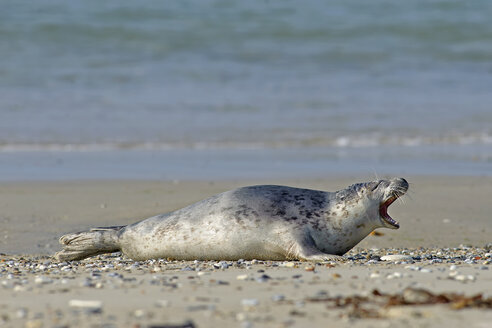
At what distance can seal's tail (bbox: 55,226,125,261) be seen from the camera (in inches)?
227

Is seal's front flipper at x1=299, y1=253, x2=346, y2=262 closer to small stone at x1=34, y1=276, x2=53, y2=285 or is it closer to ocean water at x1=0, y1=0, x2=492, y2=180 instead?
small stone at x1=34, y1=276, x2=53, y2=285

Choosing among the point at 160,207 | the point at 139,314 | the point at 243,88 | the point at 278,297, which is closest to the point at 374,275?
the point at 278,297

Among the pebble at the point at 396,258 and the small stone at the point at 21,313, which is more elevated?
the small stone at the point at 21,313

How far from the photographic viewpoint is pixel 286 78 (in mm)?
18188

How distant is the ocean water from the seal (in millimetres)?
3657

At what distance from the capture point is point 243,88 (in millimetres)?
17188

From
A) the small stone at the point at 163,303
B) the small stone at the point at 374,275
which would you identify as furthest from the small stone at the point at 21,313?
the small stone at the point at 374,275

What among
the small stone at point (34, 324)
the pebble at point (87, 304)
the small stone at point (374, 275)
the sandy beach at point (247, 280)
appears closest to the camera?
the small stone at point (34, 324)

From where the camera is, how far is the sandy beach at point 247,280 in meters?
3.37

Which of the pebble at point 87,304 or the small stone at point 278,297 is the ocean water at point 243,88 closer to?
the small stone at point 278,297

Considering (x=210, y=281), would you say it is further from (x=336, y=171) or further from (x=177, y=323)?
(x=336, y=171)

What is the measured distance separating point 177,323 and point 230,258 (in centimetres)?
239

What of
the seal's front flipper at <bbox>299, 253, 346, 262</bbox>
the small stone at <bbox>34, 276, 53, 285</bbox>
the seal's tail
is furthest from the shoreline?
the small stone at <bbox>34, 276, 53, 285</bbox>

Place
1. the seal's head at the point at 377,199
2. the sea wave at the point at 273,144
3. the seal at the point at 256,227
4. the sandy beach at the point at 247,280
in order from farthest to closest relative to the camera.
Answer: the sea wave at the point at 273,144 < the seal's head at the point at 377,199 < the seal at the point at 256,227 < the sandy beach at the point at 247,280
